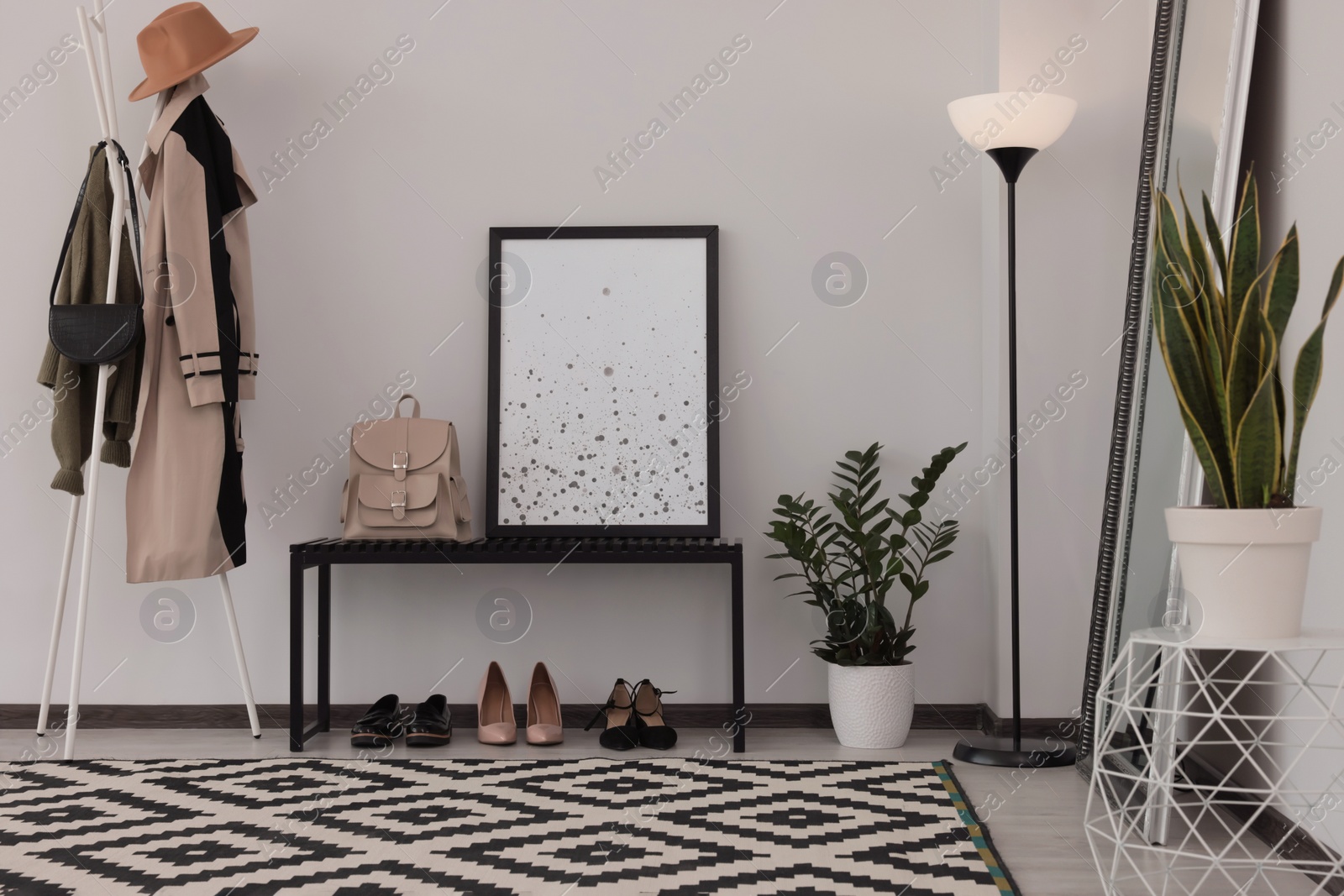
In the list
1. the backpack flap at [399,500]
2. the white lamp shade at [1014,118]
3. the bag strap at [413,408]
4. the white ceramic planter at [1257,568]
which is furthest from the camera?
the bag strap at [413,408]

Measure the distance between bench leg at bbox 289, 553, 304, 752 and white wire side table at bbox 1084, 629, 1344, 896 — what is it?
78.5 inches

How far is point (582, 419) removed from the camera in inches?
117

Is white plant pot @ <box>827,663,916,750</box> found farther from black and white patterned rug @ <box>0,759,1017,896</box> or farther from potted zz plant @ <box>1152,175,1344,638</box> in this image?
potted zz plant @ <box>1152,175,1344,638</box>

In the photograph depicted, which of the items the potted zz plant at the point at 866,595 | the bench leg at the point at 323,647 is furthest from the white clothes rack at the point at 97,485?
the potted zz plant at the point at 866,595

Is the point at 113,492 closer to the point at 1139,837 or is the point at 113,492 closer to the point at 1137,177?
the point at 1139,837

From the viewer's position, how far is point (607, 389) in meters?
2.98

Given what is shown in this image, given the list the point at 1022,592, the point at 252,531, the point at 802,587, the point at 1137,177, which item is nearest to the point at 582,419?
the point at 802,587

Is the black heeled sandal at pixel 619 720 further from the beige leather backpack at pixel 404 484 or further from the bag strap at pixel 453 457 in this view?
the bag strap at pixel 453 457

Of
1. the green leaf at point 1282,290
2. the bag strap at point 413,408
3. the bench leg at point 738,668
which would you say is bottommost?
the bench leg at point 738,668

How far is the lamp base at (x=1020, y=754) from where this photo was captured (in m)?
2.55

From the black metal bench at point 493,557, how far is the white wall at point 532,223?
27 centimetres

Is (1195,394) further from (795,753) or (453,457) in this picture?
(453,457)

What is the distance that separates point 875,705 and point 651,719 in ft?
2.07

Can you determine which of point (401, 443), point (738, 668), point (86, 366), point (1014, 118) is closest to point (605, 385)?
point (401, 443)
